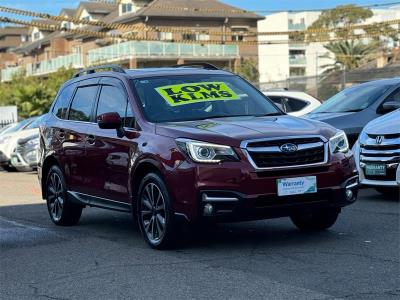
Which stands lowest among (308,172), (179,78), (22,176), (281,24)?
(22,176)

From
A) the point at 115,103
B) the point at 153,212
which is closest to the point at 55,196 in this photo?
the point at 115,103

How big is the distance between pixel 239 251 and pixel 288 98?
9.07 meters

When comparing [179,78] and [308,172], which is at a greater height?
[179,78]

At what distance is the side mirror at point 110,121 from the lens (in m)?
7.74

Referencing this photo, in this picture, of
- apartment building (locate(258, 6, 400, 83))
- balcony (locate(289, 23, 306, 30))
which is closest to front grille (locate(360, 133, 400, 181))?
apartment building (locate(258, 6, 400, 83))

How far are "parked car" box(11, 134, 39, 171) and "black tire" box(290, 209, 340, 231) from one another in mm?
13369

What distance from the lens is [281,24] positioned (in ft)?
272

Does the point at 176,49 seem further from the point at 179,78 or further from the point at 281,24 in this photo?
the point at 179,78

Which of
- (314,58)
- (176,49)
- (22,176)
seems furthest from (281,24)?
(22,176)

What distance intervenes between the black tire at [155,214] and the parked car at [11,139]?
46.4 ft

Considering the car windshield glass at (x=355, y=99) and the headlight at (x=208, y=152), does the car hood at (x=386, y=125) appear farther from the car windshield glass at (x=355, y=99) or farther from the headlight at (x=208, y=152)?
the headlight at (x=208, y=152)

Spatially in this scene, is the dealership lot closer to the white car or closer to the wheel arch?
the wheel arch

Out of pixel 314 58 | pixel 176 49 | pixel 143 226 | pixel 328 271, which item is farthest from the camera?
pixel 314 58

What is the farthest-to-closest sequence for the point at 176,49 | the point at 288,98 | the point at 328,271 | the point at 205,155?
the point at 176,49 → the point at 288,98 → the point at 205,155 → the point at 328,271
